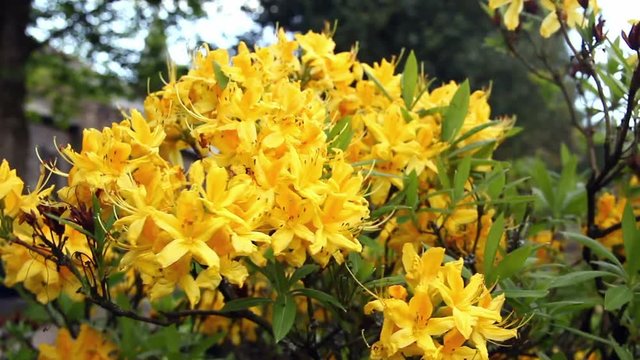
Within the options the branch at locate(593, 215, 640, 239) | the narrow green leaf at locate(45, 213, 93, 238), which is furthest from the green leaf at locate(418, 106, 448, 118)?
the narrow green leaf at locate(45, 213, 93, 238)

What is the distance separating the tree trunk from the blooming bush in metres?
6.92

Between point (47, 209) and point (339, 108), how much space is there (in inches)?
29.2

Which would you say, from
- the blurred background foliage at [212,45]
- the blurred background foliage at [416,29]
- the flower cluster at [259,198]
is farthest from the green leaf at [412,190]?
the blurred background foliage at [416,29]

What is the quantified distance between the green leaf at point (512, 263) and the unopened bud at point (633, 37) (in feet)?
1.57

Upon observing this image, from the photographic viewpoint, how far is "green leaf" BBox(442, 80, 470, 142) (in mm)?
1619

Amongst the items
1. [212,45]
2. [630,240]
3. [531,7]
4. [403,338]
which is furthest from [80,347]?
[212,45]

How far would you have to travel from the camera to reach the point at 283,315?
131cm

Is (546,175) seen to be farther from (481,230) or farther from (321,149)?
(321,149)

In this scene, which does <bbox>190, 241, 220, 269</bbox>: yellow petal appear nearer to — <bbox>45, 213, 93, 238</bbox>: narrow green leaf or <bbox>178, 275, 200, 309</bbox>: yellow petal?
<bbox>178, 275, 200, 309</bbox>: yellow petal

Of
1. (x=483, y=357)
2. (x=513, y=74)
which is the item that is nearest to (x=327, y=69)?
(x=483, y=357)

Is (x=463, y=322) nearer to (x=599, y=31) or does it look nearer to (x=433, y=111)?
(x=433, y=111)

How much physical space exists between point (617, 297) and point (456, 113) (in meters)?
0.52

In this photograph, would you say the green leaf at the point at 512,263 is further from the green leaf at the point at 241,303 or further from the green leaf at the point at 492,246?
the green leaf at the point at 241,303

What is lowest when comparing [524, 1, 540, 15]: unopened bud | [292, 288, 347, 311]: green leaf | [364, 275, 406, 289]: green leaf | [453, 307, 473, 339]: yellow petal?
[292, 288, 347, 311]: green leaf
